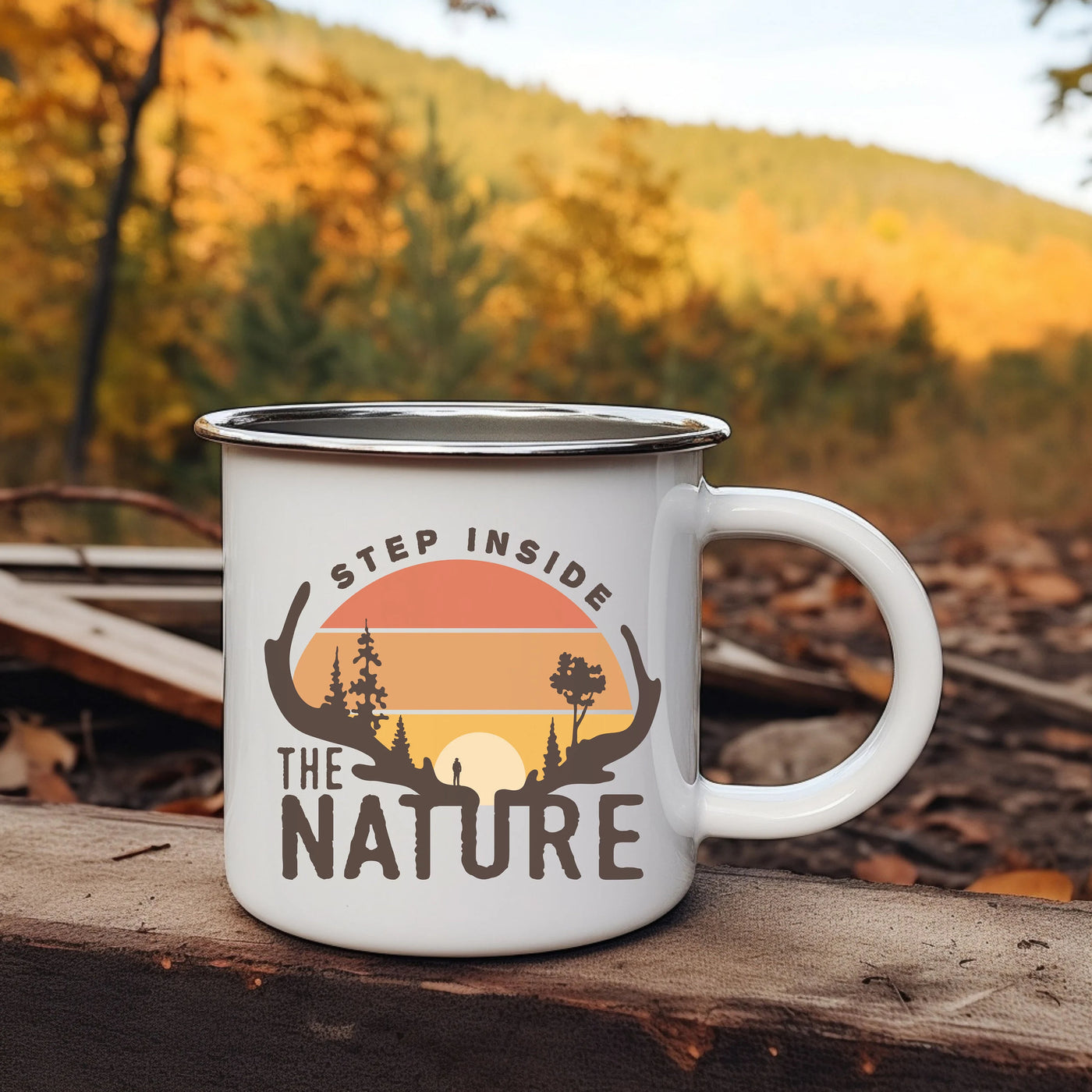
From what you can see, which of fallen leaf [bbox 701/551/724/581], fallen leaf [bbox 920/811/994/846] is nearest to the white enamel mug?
fallen leaf [bbox 920/811/994/846]

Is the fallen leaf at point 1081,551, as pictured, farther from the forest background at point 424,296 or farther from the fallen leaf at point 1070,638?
the fallen leaf at point 1070,638

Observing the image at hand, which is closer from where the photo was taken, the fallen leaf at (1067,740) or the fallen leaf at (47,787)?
the fallen leaf at (47,787)

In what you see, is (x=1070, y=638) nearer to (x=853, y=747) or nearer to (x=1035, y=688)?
(x=1035, y=688)

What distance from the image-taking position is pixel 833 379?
691 cm

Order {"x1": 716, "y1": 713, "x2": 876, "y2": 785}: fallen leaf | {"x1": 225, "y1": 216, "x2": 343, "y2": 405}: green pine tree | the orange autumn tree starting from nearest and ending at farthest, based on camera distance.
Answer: {"x1": 716, "y1": 713, "x2": 876, "y2": 785}: fallen leaf
{"x1": 225, "y1": 216, "x2": 343, "y2": 405}: green pine tree
the orange autumn tree

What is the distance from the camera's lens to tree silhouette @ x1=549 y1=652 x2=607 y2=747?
2.09 feet

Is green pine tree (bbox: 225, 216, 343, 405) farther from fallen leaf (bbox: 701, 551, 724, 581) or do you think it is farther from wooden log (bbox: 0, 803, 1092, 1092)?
wooden log (bbox: 0, 803, 1092, 1092)

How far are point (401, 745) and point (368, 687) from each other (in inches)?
1.4

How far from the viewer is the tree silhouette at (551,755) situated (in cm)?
64

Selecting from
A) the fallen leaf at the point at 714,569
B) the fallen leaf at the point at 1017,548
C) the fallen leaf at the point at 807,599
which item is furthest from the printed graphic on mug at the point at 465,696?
the fallen leaf at the point at 1017,548

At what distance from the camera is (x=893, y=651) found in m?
0.69

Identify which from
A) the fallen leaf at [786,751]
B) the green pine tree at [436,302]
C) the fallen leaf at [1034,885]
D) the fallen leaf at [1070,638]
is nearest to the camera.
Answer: the fallen leaf at [1034,885]

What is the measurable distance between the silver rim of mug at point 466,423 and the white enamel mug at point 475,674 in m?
0.01

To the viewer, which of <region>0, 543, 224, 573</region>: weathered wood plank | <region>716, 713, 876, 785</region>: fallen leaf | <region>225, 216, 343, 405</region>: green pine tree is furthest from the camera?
<region>225, 216, 343, 405</region>: green pine tree
